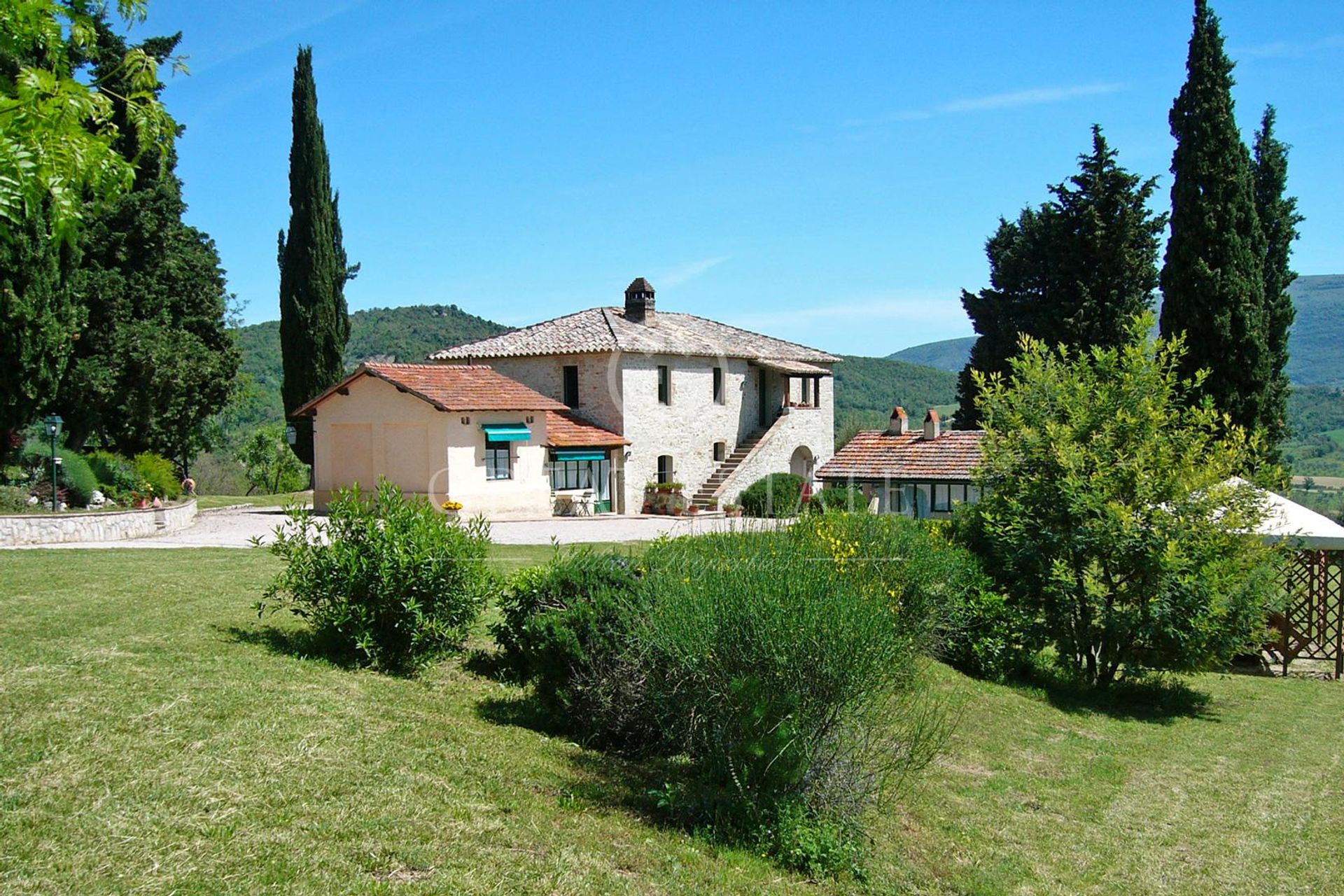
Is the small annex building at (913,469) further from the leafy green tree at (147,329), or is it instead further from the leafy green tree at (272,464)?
the leafy green tree at (272,464)

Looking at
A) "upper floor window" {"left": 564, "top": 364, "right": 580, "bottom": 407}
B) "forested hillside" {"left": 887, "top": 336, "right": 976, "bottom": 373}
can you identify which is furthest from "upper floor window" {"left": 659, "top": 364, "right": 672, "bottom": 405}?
"forested hillside" {"left": 887, "top": 336, "right": 976, "bottom": 373}

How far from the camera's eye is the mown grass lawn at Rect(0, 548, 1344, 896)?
554 cm

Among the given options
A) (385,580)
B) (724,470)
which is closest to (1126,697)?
(385,580)

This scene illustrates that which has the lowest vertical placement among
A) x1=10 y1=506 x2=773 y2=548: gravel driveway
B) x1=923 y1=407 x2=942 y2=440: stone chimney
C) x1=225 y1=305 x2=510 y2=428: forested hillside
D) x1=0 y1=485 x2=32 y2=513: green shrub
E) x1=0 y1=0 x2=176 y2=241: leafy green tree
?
x1=10 y1=506 x2=773 y2=548: gravel driveway

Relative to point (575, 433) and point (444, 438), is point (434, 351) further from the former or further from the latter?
point (444, 438)

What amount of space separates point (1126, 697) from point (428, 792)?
10.8m

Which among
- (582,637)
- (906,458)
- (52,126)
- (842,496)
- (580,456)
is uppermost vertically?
(52,126)

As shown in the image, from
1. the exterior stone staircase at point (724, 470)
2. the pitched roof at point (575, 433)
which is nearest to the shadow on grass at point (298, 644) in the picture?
the pitched roof at point (575, 433)

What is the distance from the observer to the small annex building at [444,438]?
2877 centimetres

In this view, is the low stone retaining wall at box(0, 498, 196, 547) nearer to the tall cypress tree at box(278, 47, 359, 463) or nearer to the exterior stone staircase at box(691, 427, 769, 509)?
the tall cypress tree at box(278, 47, 359, 463)

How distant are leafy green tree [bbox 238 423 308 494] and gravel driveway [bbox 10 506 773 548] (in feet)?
45.4

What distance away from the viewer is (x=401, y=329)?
3088 inches

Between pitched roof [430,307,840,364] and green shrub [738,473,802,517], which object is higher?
pitched roof [430,307,840,364]

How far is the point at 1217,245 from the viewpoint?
27.3m
